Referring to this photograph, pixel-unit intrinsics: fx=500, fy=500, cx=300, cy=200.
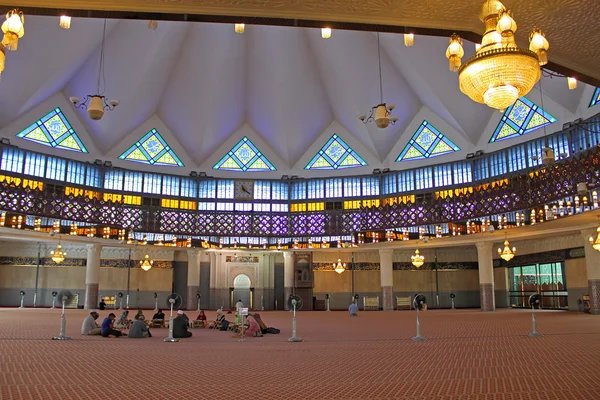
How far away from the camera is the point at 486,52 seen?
713cm

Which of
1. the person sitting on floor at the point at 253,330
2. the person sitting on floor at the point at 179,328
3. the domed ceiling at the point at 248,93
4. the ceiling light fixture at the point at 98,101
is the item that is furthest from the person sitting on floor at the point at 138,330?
the domed ceiling at the point at 248,93

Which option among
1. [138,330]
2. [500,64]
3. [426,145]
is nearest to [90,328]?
[138,330]

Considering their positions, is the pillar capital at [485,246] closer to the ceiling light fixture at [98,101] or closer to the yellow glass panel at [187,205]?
the yellow glass panel at [187,205]

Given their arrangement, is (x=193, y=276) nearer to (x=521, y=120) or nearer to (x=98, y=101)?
(x=98, y=101)

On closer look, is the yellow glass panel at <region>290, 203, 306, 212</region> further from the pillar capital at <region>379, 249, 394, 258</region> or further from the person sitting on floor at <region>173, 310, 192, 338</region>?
the person sitting on floor at <region>173, 310, 192, 338</region>

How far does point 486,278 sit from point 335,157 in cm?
1345

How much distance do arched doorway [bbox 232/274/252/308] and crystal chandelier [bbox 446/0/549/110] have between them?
107 feet

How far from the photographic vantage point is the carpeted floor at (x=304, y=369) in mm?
6113

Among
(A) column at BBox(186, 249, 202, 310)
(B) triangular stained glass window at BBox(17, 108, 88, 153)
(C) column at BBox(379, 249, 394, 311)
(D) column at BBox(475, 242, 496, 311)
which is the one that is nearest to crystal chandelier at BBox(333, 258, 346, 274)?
(C) column at BBox(379, 249, 394, 311)

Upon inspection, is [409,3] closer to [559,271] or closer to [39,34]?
[39,34]

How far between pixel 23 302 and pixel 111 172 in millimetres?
10891

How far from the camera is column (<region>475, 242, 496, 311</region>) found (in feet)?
101

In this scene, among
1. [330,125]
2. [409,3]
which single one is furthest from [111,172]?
[409,3]

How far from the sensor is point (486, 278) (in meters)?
31.3
